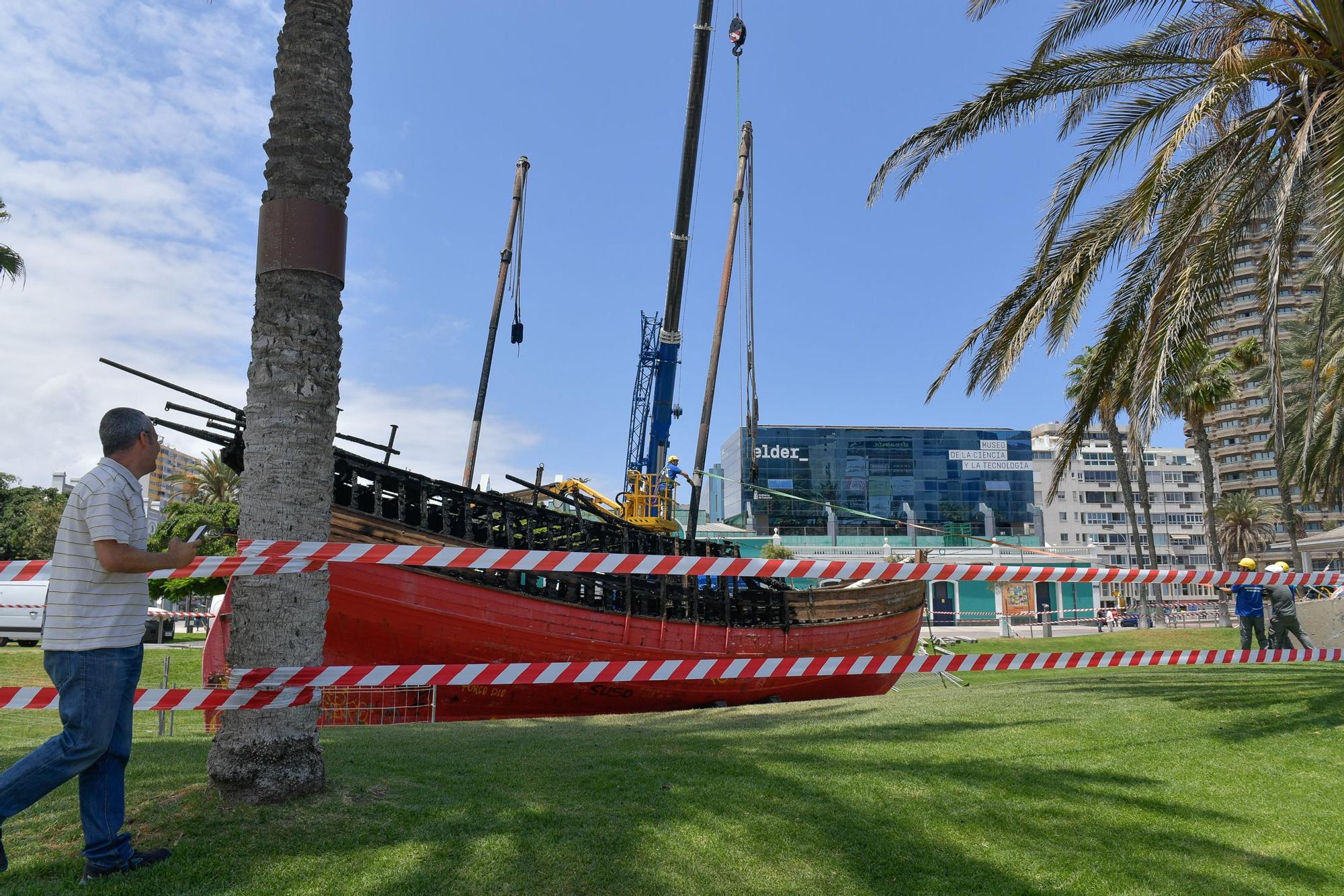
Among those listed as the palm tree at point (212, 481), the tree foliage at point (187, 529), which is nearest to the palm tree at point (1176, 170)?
the tree foliage at point (187, 529)

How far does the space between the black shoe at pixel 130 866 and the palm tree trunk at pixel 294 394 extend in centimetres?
54

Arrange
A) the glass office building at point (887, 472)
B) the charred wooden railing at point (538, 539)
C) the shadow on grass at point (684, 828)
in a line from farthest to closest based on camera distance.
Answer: the glass office building at point (887, 472)
the charred wooden railing at point (538, 539)
the shadow on grass at point (684, 828)

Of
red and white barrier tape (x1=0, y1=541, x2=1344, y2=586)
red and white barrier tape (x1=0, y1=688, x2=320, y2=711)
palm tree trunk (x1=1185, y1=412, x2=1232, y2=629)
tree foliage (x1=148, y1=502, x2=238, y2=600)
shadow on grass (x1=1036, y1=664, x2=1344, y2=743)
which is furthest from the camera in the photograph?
palm tree trunk (x1=1185, y1=412, x2=1232, y2=629)

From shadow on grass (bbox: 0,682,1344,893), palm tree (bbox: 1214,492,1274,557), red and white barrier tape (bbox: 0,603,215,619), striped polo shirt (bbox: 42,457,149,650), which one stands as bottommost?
shadow on grass (bbox: 0,682,1344,893)

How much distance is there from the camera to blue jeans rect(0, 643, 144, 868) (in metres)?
2.93

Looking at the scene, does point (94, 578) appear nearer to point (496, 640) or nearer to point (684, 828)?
point (684, 828)

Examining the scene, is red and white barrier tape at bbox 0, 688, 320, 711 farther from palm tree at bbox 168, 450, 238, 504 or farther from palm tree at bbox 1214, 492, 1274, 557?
palm tree at bbox 1214, 492, 1274, 557

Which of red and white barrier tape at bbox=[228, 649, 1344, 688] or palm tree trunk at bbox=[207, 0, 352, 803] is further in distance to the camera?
red and white barrier tape at bbox=[228, 649, 1344, 688]

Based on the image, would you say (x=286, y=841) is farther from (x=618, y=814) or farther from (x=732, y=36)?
(x=732, y=36)

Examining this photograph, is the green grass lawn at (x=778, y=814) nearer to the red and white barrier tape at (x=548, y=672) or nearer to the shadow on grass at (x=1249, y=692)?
the shadow on grass at (x=1249, y=692)

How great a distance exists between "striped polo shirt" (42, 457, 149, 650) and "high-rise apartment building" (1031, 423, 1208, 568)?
295 ft

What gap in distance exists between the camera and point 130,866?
3.03 meters

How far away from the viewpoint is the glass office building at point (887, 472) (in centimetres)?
8919

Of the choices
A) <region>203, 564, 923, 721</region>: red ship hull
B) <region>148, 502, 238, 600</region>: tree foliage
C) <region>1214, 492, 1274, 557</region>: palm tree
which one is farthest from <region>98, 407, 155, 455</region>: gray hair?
<region>1214, 492, 1274, 557</region>: palm tree
